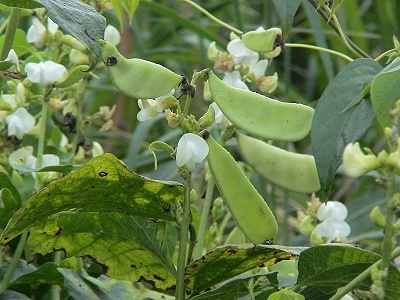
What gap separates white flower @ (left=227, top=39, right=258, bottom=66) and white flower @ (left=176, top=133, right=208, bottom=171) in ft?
0.63

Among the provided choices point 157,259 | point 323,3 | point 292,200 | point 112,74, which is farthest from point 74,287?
point 292,200

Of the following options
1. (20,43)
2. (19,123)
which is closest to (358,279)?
(19,123)

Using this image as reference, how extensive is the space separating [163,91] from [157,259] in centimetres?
13

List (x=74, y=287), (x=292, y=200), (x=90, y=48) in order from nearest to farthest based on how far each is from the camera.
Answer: (x=90, y=48) < (x=74, y=287) < (x=292, y=200)

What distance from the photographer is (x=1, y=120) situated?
736 mm

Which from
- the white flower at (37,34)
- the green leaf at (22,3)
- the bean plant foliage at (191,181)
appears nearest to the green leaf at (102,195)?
the bean plant foliage at (191,181)

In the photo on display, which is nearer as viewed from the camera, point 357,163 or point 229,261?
point 357,163

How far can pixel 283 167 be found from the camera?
0.59 meters

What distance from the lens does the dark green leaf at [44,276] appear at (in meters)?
0.60

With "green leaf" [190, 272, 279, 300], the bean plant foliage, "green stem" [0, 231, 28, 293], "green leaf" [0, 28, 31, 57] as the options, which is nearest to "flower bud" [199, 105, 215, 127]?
the bean plant foliage

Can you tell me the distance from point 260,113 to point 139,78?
0.09 meters

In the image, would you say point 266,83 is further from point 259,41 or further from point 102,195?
point 102,195

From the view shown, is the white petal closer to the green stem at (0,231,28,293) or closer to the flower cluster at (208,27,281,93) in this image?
the flower cluster at (208,27,281,93)

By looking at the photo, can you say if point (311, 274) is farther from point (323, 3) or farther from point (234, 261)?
point (323, 3)
